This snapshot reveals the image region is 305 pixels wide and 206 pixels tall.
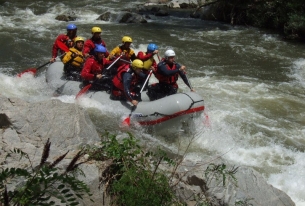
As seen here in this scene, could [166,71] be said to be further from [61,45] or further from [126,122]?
[61,45]

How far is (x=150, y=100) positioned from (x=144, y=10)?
12620 mm

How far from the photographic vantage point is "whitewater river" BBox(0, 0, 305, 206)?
6039 millimetres

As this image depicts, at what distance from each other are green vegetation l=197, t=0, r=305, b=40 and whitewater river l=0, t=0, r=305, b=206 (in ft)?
1.80

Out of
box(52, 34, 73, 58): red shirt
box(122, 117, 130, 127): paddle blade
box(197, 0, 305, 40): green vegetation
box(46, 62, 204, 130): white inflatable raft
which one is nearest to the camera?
box(46, 62, 204, 130): white inflatable raft

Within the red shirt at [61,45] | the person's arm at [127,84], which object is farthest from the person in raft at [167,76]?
the red shirt at [61,45]

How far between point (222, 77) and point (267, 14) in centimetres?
669

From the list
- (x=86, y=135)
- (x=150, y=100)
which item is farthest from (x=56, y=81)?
(x=86, y=135)

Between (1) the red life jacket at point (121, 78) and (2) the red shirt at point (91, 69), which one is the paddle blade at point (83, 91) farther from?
(1) the red life jacket at point (121, 78)

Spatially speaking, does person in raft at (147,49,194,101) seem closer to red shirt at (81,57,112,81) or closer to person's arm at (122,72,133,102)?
person's arm at (122,72,133,102)

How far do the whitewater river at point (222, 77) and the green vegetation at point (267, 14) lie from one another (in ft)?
1.80

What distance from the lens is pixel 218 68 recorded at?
33.7ft

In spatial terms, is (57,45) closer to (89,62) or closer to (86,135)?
(89,62)

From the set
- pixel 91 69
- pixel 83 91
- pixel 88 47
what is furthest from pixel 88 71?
pixel 88 47

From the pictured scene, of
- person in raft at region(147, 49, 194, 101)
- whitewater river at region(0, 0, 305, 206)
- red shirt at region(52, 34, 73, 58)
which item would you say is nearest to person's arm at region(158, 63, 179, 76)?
person in raft at region(147, 49, 194, 101)
